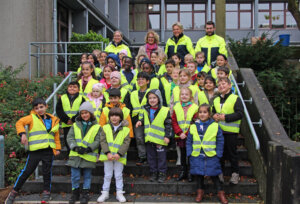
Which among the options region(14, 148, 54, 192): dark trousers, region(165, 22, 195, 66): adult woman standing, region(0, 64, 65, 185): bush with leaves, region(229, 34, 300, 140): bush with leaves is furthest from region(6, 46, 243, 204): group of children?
region(229, 34, 300, 140): bush with leaves

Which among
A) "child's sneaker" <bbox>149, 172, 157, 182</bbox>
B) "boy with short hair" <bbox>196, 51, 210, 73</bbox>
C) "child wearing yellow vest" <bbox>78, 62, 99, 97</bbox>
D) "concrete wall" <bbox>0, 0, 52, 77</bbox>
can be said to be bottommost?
"child's sneaker" <bbox>149, 172, 157, 182</bbox>

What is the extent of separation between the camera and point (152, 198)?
15.8 feet

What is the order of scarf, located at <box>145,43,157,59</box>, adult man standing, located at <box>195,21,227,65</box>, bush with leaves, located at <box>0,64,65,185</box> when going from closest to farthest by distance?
bush with leaves, located at <box>0,64,65,185</box>, adult man standing, located at <box>195,21,227,65</box>, scarf, located at <box>145,43,157,59</box>

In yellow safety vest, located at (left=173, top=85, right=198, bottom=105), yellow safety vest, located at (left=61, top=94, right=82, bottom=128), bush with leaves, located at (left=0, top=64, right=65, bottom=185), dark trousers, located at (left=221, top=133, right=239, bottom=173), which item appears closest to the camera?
dark trousers, located at (left=221, top=133, right=239, bottom=173)

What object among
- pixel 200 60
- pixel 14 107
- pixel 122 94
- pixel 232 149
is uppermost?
pixel 200 60

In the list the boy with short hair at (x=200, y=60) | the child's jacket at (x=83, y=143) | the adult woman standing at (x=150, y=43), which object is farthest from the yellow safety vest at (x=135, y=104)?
the adult woman standing at (x=150, y=43)

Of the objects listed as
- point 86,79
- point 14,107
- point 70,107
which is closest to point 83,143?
point 70,107

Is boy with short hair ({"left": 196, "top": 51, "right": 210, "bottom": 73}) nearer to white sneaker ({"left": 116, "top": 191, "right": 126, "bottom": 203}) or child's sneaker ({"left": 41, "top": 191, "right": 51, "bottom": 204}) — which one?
white sneaker ({"left": 116, "top": 191, "right": 126, "bottom": 203})

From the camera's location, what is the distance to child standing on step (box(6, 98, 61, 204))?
472 centimetres

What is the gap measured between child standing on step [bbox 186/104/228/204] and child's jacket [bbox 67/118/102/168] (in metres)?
1.43

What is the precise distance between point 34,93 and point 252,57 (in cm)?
567

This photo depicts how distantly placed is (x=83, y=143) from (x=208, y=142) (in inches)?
75.0

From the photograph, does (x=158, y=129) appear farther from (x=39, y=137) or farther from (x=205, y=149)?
(x=39, y=137)

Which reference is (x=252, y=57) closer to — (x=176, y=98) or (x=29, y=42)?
(x=176, y=98)
